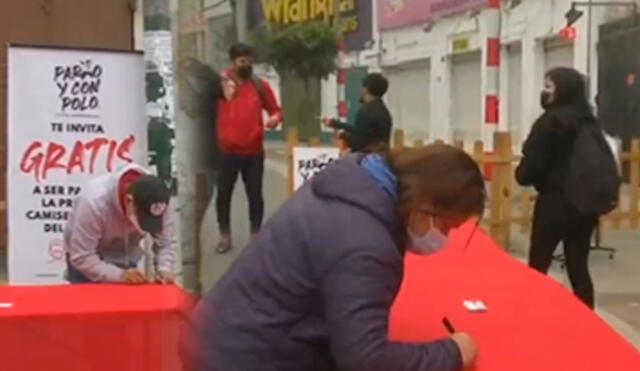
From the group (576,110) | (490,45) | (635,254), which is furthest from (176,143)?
(490,45)

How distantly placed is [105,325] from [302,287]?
1.39 m

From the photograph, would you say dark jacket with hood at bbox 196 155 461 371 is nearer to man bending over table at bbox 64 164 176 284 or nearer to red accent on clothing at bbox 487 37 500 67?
man bending over table at bbox 64 164 176 284

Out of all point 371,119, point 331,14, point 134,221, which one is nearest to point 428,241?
point 134,221

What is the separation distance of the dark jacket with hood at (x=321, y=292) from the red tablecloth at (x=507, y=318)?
18cm

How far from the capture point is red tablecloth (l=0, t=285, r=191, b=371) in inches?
144

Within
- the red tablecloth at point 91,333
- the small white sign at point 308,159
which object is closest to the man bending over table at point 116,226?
the red tablecloth at point 91,333

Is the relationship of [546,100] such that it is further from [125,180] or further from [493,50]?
[493,50]

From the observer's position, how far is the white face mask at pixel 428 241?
2486 mm

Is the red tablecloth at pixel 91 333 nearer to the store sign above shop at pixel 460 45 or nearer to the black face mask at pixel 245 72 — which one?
the black face mask at pixel 245 72

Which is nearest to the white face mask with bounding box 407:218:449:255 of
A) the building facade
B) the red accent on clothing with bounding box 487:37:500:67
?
the red accent on clothing with bounding box 487:37:500:67

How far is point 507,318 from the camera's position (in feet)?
9.27

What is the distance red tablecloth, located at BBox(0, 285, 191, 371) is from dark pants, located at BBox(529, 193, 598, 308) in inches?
105

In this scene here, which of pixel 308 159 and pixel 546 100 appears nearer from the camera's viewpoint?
pixel 546 100

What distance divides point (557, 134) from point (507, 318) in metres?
3.15
